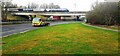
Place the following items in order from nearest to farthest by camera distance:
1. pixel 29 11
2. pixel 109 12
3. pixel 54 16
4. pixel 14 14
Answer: pixel 109 12, pixel 14 14, pixel 29 11, pixel 54 16

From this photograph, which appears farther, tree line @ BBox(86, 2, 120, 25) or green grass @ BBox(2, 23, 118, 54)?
tree line @ BBox(86, 2, 120, 25)

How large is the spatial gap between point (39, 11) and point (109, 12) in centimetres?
9252

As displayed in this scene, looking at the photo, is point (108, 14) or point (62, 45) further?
point (108, 14)

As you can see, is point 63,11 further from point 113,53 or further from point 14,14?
point 113,53

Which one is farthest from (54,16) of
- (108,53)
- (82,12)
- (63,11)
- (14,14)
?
(108,53)

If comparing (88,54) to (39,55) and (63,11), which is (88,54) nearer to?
(39,55)

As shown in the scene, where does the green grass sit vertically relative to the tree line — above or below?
below

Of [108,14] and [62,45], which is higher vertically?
[108,14]

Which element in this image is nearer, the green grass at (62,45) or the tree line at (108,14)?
the green grass at (62,45)

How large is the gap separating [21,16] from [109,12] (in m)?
99.7

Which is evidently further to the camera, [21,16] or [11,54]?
[21,16]

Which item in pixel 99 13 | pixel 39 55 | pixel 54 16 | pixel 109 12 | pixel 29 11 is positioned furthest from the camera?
pixel 54 16

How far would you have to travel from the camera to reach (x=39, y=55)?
39.2 ft

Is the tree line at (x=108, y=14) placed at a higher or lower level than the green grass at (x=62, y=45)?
higher
